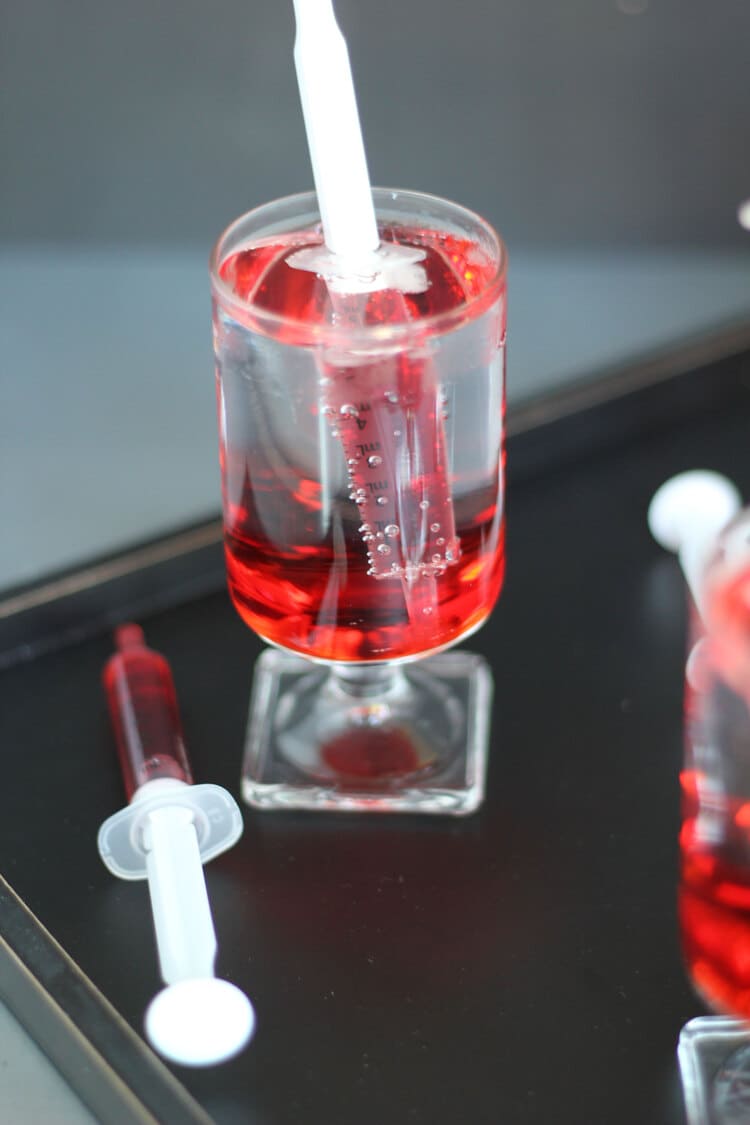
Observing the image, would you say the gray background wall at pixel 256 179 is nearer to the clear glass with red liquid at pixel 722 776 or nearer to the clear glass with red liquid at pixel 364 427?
the clear glass with red liquid at pixel 364 427

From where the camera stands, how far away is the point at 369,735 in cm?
47

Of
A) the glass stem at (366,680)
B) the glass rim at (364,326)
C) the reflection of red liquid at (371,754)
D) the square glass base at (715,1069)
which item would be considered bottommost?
the square glass base at (715,1069)

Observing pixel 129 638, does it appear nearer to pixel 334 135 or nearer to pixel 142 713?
pixel 142 713

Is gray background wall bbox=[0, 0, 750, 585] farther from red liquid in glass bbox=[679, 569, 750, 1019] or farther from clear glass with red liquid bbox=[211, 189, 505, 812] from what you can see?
red liquid in glass bbox=[679, 569, 750, 1019]

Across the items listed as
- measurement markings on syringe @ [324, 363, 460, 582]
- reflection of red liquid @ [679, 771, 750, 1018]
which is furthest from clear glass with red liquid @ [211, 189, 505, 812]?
reflection of red liquid @ [679, 771, 750, 1018]

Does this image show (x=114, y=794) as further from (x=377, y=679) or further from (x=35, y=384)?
(x=35, y=384)

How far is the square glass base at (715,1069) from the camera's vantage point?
36 centimetres

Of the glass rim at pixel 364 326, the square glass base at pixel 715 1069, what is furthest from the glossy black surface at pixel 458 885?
the glass rim at pixel 364 326

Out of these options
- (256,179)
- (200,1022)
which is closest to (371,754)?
(200,1022)

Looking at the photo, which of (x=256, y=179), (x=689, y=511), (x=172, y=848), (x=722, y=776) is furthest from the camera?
(x=256, y=179)

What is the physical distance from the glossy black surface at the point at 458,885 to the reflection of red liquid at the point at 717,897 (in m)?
0.03

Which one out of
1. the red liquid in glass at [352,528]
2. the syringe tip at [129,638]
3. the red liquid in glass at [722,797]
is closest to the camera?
the red liquid in glass at [722,797]

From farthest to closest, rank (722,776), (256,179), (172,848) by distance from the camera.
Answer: (256,179) < (172,848) < (722,776)

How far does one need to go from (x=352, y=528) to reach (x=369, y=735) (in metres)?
0.10
